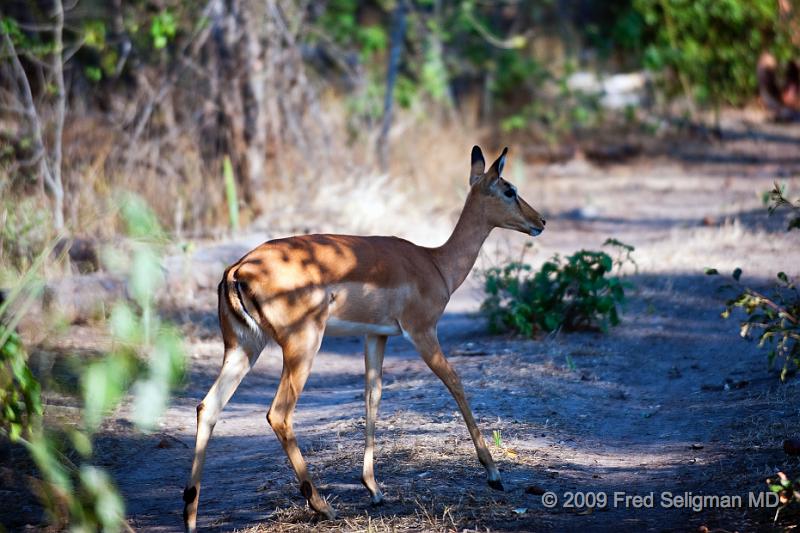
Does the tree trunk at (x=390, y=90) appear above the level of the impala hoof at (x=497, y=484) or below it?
above

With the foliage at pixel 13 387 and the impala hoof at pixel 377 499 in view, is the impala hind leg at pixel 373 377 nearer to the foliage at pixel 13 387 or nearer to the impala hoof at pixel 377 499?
the impala hoof at pixel 377 499

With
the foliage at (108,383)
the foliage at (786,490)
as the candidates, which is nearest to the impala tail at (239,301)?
the foliage at (108,383)

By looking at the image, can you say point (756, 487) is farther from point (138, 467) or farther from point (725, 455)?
point (138, 467)

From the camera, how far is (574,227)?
13.5 meters

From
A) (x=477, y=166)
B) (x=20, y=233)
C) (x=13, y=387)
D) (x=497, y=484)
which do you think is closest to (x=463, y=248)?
(x=477, y=166)

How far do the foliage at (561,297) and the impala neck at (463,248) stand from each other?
6.26 ft

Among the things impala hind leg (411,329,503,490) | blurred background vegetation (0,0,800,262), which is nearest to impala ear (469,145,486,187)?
impala hind leg (411,329,503,490)

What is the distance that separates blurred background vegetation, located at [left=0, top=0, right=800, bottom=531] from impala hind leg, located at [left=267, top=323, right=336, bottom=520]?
2.24ft

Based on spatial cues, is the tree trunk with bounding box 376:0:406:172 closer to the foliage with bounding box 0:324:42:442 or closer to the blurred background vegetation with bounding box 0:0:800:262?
the blurred background vegetation with bounding box 0:0:800:262

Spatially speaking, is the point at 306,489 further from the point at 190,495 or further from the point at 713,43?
the point at 713,43

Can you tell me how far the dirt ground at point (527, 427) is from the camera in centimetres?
494

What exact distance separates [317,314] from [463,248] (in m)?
1.39

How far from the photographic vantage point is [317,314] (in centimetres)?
497

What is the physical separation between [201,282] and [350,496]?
476cm
